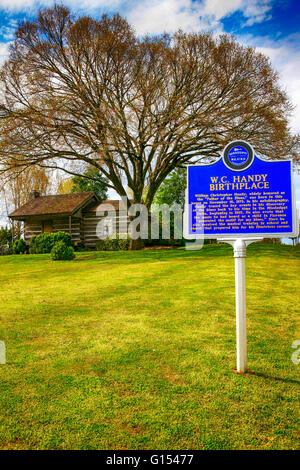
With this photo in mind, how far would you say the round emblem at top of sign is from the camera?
16.5ft

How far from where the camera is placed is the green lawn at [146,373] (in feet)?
11.2

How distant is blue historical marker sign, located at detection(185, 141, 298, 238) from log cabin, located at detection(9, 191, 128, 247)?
1035 inches

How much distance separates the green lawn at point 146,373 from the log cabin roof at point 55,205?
2291 centimetres

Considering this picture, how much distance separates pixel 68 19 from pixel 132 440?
24.6 m

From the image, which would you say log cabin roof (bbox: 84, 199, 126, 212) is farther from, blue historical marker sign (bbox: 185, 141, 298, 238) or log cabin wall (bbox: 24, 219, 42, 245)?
blue historical marker sign (bbox: 185, 141, 298, 238)

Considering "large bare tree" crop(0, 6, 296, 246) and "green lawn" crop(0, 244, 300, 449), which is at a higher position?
"large bare tree" crop(0, 6, 296, 246)

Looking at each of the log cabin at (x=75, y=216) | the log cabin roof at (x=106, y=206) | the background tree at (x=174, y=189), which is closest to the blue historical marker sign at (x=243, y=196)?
the log cabin at (x=75, y=216)

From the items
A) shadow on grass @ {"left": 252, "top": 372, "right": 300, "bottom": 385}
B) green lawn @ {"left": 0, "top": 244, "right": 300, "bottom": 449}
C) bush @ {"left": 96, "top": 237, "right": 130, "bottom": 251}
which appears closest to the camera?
green lawn @ {"left": 0, "top": 244, "right": 300, "bottom": 449}

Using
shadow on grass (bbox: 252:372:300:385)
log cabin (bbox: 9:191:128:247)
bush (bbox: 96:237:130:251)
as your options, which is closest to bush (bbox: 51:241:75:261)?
bush (bbox: 96:237:130:251)

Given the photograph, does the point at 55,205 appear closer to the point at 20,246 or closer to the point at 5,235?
the point at 20,246

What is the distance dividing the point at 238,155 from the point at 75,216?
93.2ft

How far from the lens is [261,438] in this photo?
11.0 ft

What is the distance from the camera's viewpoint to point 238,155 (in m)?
5.08

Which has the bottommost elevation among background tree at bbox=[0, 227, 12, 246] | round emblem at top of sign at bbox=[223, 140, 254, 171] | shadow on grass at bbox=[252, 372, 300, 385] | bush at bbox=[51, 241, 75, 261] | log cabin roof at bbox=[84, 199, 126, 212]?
shadow on grass at bbox=[252, 372, 300, 385]
